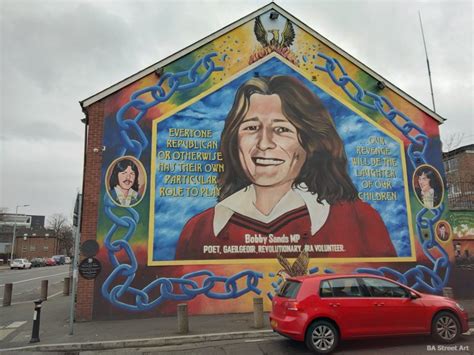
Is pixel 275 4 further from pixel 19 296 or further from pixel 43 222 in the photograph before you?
pixel 43 222

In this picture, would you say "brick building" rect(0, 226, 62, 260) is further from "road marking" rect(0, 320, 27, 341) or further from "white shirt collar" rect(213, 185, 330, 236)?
"white shirt collar" rect(213, 185, 330, 236)

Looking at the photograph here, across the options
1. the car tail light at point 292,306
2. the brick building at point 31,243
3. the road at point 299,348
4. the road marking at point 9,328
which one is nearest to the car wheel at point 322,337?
the road at point 299,348

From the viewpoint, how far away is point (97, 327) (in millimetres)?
10922

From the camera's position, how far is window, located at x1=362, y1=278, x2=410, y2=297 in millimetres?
8289

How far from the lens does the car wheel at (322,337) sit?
7.64 meters

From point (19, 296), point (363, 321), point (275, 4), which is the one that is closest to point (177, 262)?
point (363, 321)

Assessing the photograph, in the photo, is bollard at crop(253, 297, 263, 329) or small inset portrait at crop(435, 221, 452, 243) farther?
small inset portrait at crop(435, 221, 452, 243)

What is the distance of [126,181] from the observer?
507 inches

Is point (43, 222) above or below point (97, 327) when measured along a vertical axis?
above

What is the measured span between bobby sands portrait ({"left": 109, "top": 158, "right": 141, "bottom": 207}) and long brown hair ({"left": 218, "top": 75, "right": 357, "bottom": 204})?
3024 mm

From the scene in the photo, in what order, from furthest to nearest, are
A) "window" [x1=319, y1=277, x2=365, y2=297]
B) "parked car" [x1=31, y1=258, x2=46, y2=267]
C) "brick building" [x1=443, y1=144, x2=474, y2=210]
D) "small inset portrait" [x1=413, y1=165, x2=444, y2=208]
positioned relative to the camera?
"parked car" [x1=31, y1=258, x2=46, y2=267] → "brick building" [x1=443, y1=144, x2=474, y2=210] → "small inset portrait" [x1=413, y1=165, x2=444, y2=208] → "window" [x1=319, y1=277, x2=365, y2=297]

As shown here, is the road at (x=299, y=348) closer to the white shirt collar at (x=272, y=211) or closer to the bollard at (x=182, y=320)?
the bollard at (x=182, y=320)

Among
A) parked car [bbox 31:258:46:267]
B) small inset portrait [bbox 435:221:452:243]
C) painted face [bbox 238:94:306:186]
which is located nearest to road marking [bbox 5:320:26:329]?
painted face [bbox 238:94:306:186]

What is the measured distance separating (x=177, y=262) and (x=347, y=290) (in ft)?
20.3
